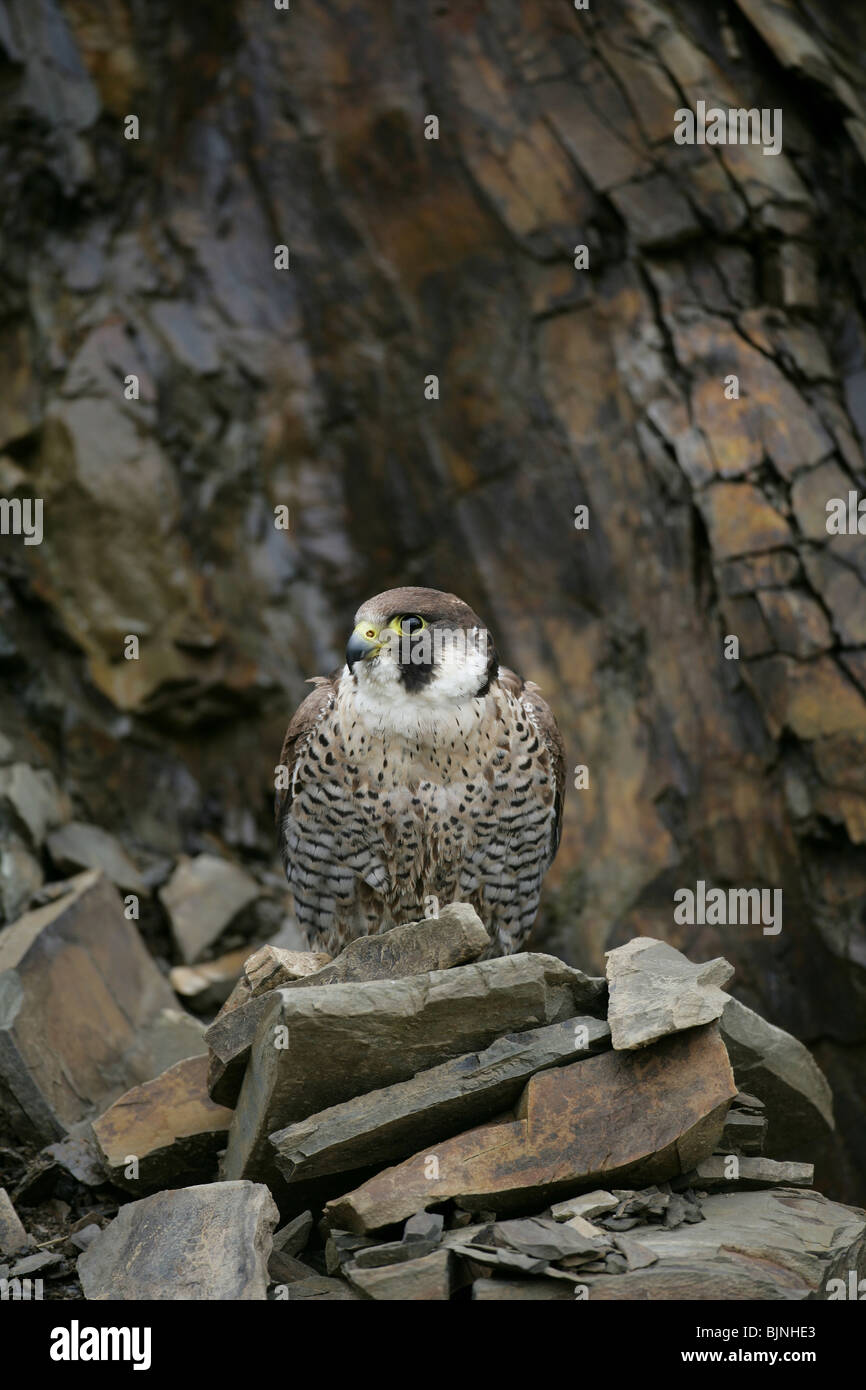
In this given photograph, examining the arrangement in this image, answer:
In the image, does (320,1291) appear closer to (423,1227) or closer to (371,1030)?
(423,1227)

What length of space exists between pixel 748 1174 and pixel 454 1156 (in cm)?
93

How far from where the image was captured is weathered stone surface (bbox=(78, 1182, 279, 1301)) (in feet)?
11.1

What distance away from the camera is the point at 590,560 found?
714 cm

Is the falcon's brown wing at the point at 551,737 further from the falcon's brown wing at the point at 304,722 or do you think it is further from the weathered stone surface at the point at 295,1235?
the weathered stone surface at the point at 295,1235

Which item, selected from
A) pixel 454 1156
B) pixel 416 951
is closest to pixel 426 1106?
pixel 454 1156

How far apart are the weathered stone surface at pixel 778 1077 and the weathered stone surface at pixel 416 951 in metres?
0.92

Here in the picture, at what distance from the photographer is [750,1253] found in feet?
11.2

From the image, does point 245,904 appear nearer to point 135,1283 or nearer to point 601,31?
point 135,1283

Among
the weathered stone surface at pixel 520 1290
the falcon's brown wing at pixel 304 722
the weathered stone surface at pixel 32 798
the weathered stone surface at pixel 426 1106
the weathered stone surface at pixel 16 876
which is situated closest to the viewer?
the weathered stone surface at pixel 520 1290

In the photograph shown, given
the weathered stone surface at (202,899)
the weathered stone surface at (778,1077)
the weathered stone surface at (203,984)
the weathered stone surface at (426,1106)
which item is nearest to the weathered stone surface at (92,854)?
the weathered stone surface at (202,899)

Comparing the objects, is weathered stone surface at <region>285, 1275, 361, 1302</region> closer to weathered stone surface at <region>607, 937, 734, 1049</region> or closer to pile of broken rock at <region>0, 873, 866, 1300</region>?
pile of broken rock at <region>0, 873, 866, 1300</region>

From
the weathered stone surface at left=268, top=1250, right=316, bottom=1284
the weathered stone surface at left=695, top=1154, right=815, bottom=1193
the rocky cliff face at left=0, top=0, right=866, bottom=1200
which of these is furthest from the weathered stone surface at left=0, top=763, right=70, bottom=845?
the weathered stone surface at left=695, top=1154, right=815, bottom=1193

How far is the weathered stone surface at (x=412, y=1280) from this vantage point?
327cm

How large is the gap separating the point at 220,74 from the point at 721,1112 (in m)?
6.94
